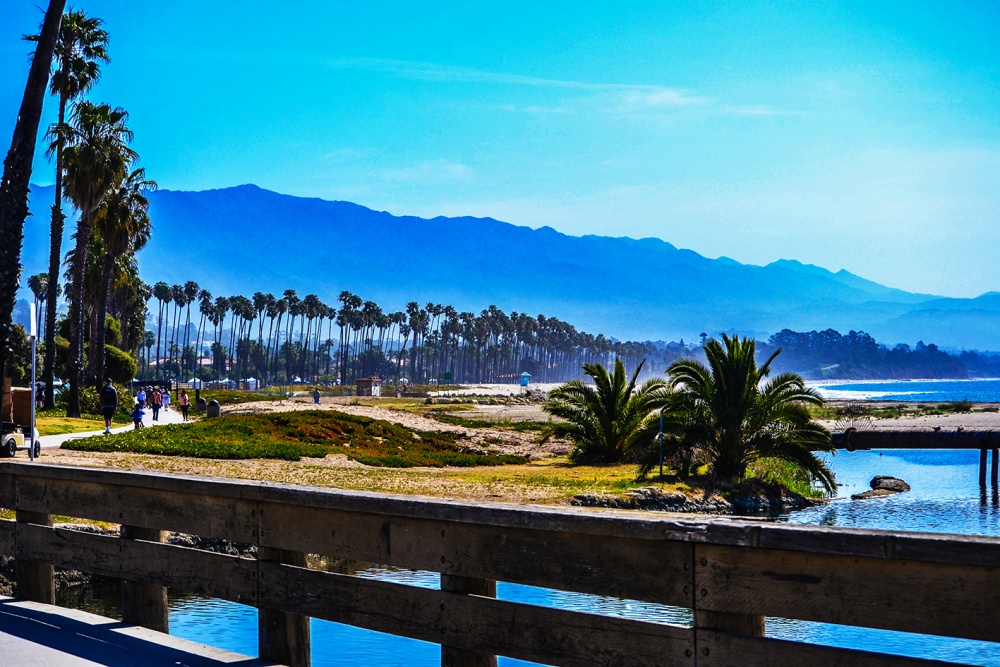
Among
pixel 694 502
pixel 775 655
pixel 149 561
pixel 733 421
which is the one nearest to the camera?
pixel 775 655

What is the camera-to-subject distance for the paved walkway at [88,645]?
7.10 meters

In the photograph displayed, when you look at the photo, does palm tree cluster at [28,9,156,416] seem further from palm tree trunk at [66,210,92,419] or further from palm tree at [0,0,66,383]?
palm tree at [0,0,66,383]

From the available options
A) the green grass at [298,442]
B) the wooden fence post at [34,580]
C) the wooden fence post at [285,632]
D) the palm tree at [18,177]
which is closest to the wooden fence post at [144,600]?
the wooden fence post at [34,580]

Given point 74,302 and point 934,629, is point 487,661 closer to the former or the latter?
point 934,629

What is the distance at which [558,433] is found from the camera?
133ft

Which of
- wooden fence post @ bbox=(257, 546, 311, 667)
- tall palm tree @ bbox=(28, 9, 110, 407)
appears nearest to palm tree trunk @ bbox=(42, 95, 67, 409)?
tall palm tree @ bbox=(28, 9, 110, 407)

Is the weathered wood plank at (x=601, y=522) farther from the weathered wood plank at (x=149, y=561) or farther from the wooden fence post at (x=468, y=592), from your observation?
the wooden fence post at (x=468, y=592)

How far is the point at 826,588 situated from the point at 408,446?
3804 centimetres

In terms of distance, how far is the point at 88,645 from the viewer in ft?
25.0

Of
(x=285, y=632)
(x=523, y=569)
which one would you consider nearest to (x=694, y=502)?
(x=285, y=632)

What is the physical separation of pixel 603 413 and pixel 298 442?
11001mm

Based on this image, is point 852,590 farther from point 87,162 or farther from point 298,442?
point 87,162

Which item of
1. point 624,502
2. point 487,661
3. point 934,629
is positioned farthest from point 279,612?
point 624,502

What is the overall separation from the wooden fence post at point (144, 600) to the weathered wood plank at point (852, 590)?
183 inches
